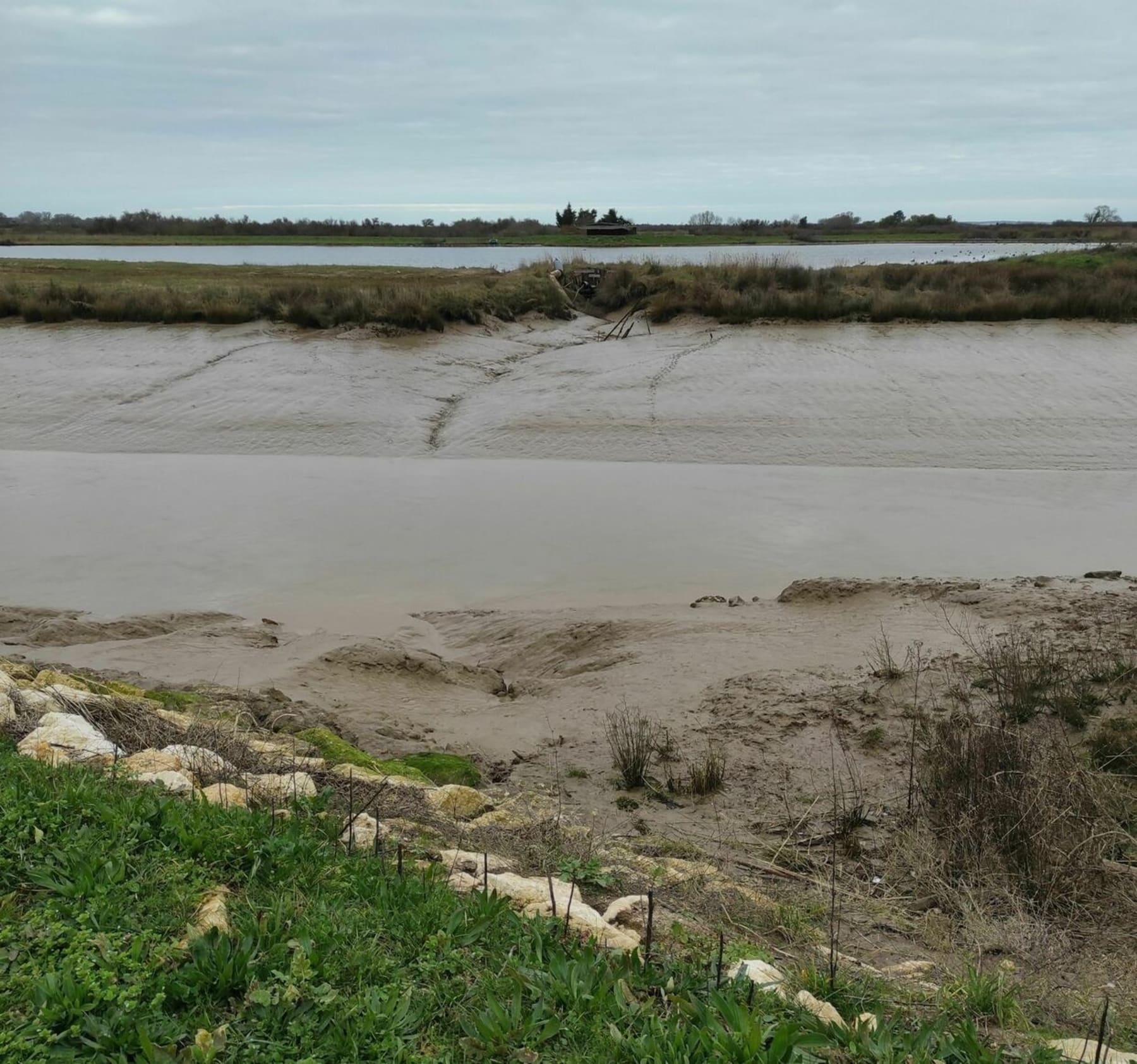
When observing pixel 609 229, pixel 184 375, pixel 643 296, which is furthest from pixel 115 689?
pixel 609 229

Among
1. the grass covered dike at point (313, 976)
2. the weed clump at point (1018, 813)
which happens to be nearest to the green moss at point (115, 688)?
the grass covered dike at point (313, 976)

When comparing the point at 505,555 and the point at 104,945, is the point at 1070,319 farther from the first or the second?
the point at 104,945

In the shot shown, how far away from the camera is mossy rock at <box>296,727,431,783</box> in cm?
548

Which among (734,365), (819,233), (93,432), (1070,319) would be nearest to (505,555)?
(93,432)

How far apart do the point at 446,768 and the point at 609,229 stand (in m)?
73.3

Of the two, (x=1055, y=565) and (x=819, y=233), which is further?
(x=819, y=233)

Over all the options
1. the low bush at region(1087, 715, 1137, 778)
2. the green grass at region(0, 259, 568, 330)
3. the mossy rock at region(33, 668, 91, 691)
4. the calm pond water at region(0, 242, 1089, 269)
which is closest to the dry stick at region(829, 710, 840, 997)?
the low bush at region(1087, 715, 1137, 778)

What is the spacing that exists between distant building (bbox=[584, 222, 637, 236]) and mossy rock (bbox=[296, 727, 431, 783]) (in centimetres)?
7109

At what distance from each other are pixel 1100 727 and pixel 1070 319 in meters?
23.2

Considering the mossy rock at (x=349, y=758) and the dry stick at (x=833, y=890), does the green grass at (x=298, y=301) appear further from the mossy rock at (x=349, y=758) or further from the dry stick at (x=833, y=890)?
the dry stick at (x=833, y=890)

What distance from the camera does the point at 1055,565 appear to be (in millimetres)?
9812

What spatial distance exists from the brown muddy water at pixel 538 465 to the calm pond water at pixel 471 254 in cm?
1925

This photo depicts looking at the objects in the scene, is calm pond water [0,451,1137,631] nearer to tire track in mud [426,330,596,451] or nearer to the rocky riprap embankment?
tire track in mud [426,330,596,451]

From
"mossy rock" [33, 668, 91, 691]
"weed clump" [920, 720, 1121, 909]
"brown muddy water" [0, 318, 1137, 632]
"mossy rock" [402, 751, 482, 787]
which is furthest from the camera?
"brown muddy water" [0, 318, 1137, 632]
